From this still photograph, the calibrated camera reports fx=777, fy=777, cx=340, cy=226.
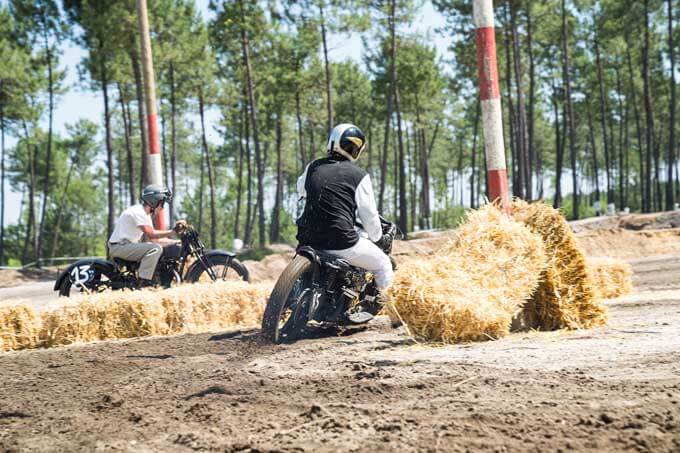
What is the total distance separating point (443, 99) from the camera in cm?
5331

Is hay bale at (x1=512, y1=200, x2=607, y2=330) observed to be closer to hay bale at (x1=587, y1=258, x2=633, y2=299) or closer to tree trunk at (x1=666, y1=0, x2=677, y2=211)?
hay bale at (x1=587, y1=258, x2=633, y2=299)

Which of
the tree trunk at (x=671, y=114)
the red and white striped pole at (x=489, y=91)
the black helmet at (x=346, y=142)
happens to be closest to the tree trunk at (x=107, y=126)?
the tree trunk at (x=671, y=114)

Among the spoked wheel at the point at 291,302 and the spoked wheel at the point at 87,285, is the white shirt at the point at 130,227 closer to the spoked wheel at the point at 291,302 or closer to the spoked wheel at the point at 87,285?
the spoked wheel at the point at 87,285

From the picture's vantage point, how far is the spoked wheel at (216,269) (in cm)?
1112

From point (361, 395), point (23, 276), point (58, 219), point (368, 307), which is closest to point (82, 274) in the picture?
point (368, 307)

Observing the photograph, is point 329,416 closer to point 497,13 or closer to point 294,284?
point 294,284

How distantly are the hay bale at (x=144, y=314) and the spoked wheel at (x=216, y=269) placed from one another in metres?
1.37

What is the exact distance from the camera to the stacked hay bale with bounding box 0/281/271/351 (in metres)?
8.86

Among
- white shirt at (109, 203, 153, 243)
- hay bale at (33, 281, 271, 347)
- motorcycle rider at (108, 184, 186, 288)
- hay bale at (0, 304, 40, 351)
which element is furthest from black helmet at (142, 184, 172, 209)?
hay bale at (0, 304, 40, 351)

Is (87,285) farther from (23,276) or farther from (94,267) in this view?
(23,276)

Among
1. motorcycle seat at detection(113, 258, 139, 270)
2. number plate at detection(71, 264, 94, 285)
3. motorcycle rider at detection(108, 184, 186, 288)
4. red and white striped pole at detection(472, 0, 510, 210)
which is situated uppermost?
red and white striped pole at detection(472, 0, 510, 210)

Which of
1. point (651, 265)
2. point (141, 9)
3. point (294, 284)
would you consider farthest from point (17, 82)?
point (294, 284)

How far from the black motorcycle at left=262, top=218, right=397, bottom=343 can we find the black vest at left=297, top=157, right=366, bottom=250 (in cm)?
17

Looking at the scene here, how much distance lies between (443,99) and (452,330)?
48027mm
